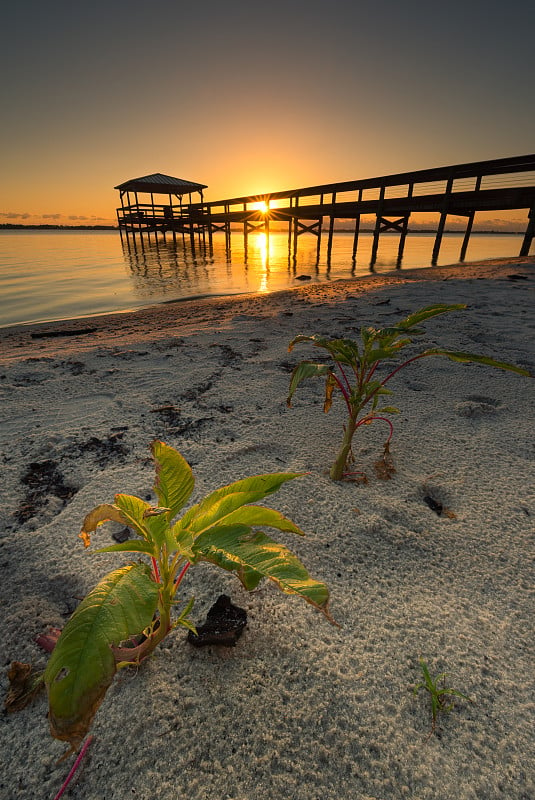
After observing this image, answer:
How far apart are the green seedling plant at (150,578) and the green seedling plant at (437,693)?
0.52 meters

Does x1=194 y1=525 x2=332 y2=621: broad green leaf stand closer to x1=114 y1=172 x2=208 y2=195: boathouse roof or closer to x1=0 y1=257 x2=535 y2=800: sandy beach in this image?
x1=0 y1=257 x2=535 y2=800: sandy beach

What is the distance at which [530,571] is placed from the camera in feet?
4.74

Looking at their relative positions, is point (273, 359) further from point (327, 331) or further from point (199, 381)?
point (327, 331)

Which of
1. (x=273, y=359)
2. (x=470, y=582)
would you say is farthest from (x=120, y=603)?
(x=273, y=359)

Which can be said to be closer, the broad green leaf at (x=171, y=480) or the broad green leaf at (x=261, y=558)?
the broad green leaf at (x=261, y=558)

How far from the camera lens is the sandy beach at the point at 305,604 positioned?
3.02 feet

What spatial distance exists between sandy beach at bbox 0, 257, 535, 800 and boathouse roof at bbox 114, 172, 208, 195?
3100 cm

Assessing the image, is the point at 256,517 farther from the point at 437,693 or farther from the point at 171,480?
the point at 437,693

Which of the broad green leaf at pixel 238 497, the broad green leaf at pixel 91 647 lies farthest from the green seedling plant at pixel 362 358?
the broad green leaf at pixel 91 647

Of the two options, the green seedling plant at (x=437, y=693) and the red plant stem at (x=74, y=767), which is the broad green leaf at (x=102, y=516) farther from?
the green seedling plant at (x=437, y=693)

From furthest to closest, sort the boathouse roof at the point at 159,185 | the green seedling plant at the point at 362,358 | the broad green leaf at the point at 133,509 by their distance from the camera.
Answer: the boathouse roof at the point at 159,185 < the green seedling plant at the point at 362,358 < the broad green leaf at the point at 133,509

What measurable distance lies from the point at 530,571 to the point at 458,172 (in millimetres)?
16950

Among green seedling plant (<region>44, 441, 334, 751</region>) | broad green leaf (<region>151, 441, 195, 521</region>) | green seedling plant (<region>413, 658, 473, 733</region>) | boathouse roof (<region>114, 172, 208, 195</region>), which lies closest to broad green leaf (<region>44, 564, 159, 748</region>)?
green seedling plant (<region>44, 441, 334, 751</region>)

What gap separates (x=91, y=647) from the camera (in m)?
0.72
